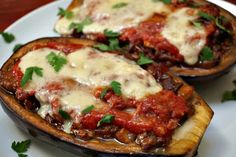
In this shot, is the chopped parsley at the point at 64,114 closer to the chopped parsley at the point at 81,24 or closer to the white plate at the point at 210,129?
the white plate at the point at 210,129

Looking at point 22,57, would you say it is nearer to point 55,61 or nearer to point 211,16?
point 55,61

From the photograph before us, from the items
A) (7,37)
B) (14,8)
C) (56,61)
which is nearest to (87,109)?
(56,61)

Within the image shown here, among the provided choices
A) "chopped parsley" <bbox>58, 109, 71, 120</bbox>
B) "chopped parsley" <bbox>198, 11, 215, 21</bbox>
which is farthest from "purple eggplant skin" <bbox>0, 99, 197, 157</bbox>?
"chopped parsley" <bbox>198, 11, 215, 21</bbox>

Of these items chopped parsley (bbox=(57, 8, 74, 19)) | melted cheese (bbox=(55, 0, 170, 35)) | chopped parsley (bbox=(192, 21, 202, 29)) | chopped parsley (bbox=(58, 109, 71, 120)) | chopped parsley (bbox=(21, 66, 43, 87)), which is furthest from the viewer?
chopped parsley (bbox=(57, 8, 74, 19))

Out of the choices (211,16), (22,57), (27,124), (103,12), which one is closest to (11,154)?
(27,124)

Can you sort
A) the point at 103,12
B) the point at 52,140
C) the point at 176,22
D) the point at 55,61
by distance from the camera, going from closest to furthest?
the point at 52,140
the point at 55,61
the point at 176,22
the point at 103,12

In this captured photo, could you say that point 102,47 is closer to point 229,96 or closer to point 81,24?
point 81,24

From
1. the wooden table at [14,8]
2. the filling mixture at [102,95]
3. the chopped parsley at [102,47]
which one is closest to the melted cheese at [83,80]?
the filling mixture at [102,95]

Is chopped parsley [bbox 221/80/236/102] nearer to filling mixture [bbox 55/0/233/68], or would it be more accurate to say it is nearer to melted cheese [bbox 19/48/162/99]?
filling mixture [bbox 55/0/233/68]
